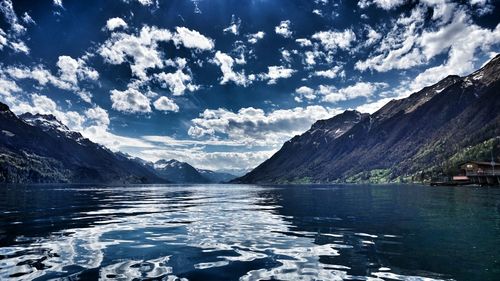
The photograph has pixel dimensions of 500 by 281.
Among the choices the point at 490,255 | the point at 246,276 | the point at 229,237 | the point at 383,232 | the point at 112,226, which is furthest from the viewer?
the point at 112,226

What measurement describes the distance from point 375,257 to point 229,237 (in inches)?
493

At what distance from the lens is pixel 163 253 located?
22.1m

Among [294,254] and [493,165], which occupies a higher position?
[493,165]

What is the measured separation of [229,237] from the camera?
29016 millimetres

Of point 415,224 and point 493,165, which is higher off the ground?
point 493,165

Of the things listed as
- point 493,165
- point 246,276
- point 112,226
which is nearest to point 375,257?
point 246,276

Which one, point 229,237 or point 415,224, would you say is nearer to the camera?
point 229,237

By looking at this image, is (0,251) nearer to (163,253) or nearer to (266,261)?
(163,253)

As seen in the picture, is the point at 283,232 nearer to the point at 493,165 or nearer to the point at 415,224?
the point at 415,224

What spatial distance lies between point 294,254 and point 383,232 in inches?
533

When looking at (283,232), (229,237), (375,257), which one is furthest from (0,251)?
(375,257)

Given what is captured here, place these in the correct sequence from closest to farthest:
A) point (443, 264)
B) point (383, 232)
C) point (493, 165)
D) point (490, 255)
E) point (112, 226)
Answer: point (443, 264), point (490, 255), point (383, 232), point (112, 226), point (493, 165)

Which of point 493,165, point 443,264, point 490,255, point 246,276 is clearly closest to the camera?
point 246,276

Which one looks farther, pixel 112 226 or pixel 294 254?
pixel 112 226
